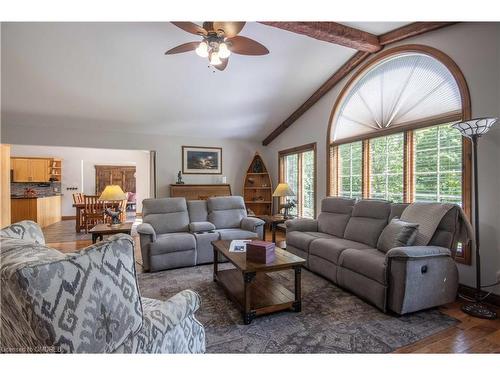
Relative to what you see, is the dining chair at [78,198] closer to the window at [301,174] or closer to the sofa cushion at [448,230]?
the window at [301,174]

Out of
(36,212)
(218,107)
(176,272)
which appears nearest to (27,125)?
(36,212)

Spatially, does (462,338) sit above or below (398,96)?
below

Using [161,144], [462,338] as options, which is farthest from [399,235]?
[161,144]

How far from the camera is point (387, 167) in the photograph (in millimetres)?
3691

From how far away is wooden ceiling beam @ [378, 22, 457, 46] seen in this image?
2914mm

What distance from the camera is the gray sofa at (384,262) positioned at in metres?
2.24

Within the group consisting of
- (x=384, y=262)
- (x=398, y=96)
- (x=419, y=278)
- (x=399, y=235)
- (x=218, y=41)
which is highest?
(x=218, y=41)

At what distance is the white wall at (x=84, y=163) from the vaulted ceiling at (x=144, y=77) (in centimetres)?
364

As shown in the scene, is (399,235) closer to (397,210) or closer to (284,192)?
(397,210)

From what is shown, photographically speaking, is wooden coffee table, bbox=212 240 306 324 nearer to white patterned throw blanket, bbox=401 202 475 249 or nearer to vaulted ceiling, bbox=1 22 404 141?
white patterned throw blanket, bbox=401 202 475 249

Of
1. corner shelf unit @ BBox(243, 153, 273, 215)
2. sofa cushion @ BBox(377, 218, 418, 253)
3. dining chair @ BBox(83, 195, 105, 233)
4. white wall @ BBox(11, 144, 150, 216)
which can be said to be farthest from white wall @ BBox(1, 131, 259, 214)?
sofa cushion @ BBox(377, 218, 418, 253)

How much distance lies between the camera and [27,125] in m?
4.98

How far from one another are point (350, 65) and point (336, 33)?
41.0 inches

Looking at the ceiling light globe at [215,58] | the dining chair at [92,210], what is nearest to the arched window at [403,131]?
the ceiling light globe at [215,58]
